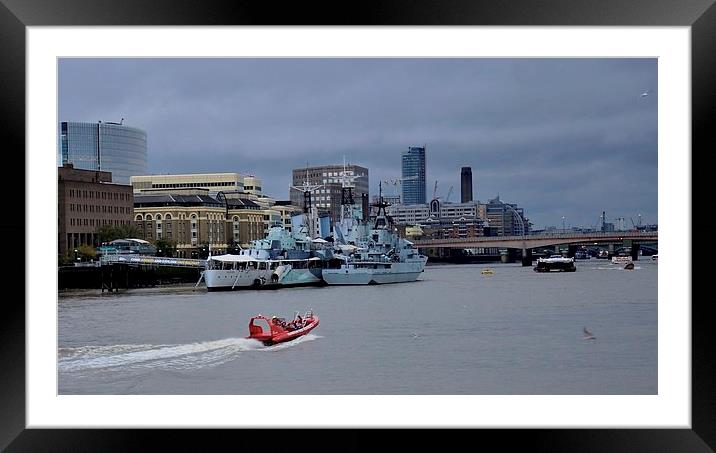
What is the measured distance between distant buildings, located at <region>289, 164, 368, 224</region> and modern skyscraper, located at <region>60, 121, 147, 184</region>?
6.26 feet

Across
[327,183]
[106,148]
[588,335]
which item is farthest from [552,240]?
[106,148]

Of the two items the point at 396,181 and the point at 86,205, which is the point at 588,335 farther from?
the point at 86,205

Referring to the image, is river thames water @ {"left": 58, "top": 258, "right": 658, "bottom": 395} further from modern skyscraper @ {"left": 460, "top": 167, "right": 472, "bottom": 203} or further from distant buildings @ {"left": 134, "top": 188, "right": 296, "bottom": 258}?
modern skyscraper @ {"left": 460, "top": 167, "right": 472, "bottom": 203}

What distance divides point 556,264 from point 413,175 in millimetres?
2456

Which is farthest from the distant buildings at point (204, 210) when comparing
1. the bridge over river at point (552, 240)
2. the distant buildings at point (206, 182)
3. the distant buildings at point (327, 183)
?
the bridge over river at point (552, 240)

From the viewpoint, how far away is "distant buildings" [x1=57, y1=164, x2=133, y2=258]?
855 centimetres

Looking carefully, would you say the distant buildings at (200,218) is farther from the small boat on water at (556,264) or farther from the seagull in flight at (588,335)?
the seagull in flight at (588,335)

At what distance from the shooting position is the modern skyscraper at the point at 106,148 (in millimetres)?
9008

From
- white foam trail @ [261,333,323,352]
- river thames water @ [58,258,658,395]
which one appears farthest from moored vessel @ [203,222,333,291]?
white foam trail @ [261,333,323,352]

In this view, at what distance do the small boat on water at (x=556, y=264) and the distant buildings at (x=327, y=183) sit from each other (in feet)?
8.84

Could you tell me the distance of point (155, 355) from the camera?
8461 mm
